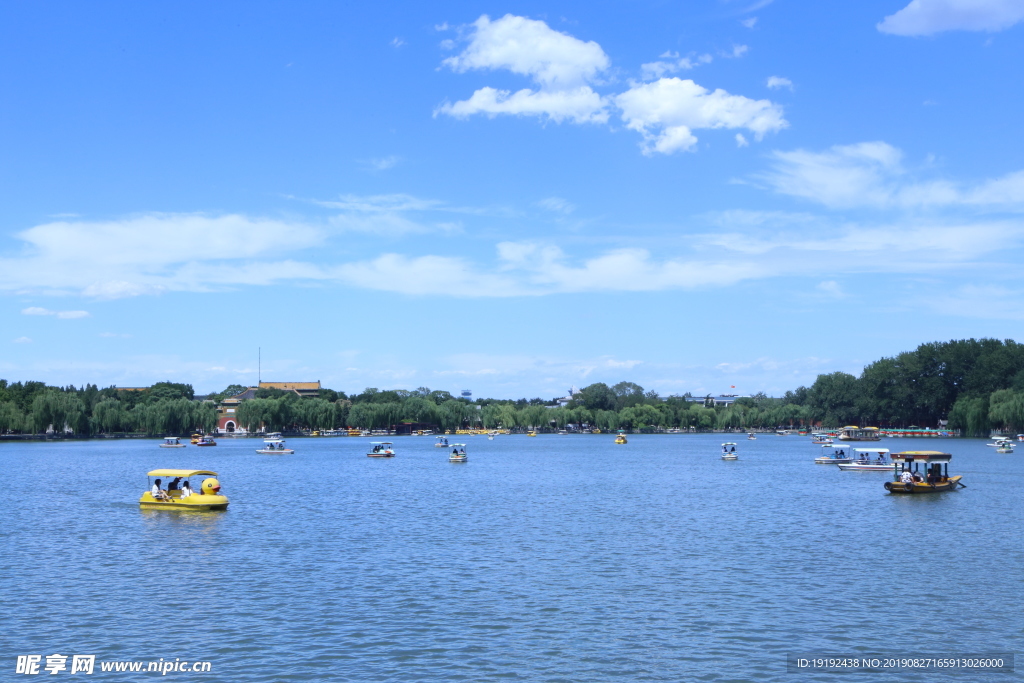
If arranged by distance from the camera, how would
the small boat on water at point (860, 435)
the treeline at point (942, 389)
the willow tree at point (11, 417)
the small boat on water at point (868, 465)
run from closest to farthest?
the small boat on water at point (868, 465) < the willow tree at point (11, 417) < the treeline at point (942, 389) < the small boat on water at point (860, 435)

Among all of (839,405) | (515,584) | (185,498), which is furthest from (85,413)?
(839,405)

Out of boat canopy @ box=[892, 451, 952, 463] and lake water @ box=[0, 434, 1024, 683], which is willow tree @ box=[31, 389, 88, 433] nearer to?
lake water @ box=[0, 434, 1024, 683]

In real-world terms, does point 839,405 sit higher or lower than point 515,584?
higher

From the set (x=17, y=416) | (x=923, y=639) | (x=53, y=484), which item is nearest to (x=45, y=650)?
(x=923, y=639)

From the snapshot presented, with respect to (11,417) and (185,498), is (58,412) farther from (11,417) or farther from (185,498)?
(185,498)

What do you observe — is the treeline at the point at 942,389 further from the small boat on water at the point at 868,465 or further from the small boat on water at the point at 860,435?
the small boat on water at the point at 868,465

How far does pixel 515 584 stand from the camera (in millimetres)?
24828

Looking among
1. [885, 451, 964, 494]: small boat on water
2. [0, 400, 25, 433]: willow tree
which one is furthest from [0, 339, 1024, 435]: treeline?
[885, 451, 964, 494]: small boat on water

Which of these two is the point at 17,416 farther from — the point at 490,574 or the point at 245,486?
the point at 490,574

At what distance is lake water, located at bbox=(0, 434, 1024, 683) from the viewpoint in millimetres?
18094

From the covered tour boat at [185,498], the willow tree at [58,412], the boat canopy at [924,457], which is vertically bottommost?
the covered tour boat at [185,498]

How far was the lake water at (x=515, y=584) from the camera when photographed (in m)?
18.1

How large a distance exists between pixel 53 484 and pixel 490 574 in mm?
46649

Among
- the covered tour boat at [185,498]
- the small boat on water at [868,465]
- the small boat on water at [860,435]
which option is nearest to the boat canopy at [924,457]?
the small boat on water at [868,465]
